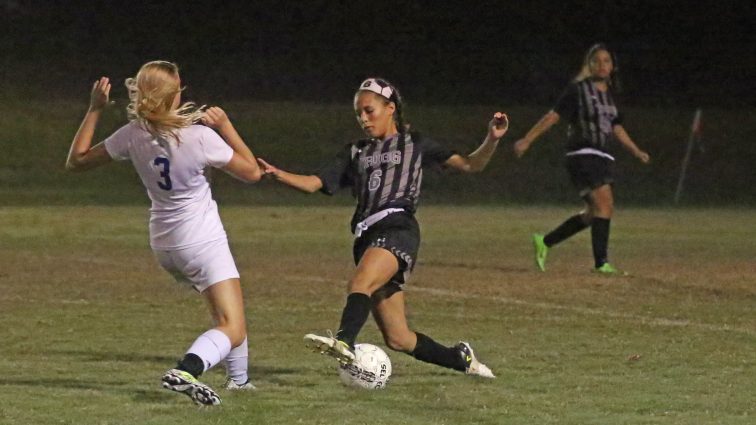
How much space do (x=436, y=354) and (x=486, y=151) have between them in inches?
43.7

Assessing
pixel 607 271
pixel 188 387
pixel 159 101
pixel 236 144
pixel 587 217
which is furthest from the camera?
pixel 587 217

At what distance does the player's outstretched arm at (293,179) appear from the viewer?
7.15 meters

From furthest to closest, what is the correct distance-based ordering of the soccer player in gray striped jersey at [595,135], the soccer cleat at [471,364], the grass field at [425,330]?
the soccer player in gray striped jersey at [595,135] → the soccer cleat at [471,364] → the grass field at [425,330]

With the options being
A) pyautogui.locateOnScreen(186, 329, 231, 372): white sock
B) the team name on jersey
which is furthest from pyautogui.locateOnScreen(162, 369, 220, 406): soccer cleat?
the team name on jersey

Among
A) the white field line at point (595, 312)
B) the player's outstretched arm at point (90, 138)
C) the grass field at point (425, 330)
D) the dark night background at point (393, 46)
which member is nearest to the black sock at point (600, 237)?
the grass field at point (425, 330)

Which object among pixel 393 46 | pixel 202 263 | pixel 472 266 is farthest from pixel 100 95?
pixel 393 46

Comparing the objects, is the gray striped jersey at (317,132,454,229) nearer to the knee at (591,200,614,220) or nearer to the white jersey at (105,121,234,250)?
the white jersey at (105,121,234,250)

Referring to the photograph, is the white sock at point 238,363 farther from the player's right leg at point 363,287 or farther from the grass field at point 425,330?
the player's right leg at point 363,287

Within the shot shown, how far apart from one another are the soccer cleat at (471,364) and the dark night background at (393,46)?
2551cm

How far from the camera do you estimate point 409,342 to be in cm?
781

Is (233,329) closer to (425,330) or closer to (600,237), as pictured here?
(425,330)

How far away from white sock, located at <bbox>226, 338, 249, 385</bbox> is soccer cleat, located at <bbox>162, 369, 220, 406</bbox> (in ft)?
2.00

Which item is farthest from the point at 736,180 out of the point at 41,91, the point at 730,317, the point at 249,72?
the point at 730,317

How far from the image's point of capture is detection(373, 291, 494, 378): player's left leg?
7.77 metres
